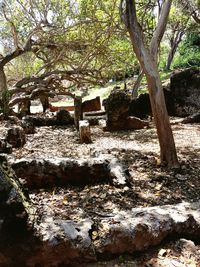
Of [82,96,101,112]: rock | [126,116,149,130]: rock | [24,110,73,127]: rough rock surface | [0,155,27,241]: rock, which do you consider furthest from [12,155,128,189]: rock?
[82,96,101,112]: rock

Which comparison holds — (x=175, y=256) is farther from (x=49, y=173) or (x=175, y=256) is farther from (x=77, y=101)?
(x=77, y=101)

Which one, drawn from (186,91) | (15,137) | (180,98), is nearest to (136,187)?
(15,137)

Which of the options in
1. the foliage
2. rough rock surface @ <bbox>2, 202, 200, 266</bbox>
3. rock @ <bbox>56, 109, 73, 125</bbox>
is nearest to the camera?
rough rock surface @ <bbox>2, 202, 200, 266</bbox>

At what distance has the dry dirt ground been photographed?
3289 millimetres

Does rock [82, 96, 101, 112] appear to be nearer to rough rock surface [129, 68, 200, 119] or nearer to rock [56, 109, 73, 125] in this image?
rock [56, 109, 73, 125]

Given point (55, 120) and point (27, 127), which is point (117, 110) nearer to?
point (55, 120)

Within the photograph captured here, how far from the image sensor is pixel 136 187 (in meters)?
5.50

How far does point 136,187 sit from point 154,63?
2.48 m

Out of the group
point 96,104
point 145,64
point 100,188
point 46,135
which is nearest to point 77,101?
point 46,135

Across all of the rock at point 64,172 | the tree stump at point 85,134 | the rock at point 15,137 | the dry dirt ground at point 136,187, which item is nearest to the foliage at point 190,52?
the dry dirt ground at point 136,187

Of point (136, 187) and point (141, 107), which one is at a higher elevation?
point (141, 107)

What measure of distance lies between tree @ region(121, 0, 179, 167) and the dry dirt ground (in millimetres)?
572

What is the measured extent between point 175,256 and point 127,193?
1.95 meters

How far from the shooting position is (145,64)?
6203 mm
